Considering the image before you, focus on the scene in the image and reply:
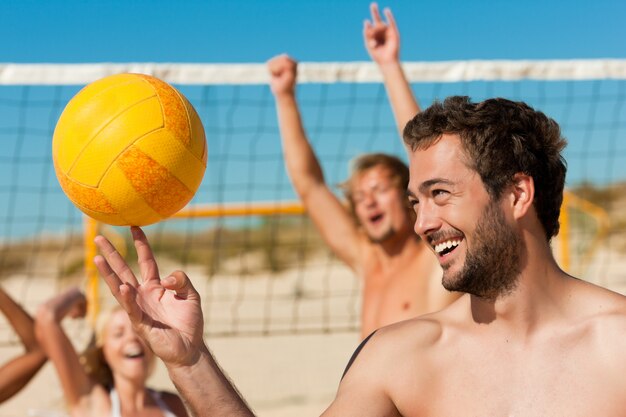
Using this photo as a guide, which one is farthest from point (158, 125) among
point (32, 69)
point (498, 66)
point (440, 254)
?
point (498, 66)

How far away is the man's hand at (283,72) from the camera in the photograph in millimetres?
4234

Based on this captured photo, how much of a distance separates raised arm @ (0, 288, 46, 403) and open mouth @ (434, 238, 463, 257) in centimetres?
228

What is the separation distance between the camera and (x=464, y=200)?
2432 millimetres

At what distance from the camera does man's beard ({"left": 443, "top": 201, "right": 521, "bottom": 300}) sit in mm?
2367

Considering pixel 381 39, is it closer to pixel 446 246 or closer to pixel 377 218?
pixel 377 218

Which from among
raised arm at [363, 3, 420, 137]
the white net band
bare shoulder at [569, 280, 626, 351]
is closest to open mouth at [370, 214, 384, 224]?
raised arm at [363, 3, 420, 137]

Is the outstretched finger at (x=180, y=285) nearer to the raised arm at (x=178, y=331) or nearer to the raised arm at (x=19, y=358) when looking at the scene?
the raised arm at (x=178, y=331)

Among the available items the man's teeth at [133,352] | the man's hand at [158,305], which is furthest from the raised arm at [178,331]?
the man's teeth at [133,352]

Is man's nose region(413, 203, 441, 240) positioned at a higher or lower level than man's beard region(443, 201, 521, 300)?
higher

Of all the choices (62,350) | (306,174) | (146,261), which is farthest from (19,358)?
(146,261)

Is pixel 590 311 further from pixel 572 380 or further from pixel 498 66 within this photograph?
pixel 498 66

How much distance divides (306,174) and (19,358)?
5.06 feet

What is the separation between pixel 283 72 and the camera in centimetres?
424

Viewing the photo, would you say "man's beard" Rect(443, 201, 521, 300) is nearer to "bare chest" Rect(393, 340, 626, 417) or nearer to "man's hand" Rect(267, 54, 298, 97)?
"bare chest" Rect(393, 340, 626, 417)
